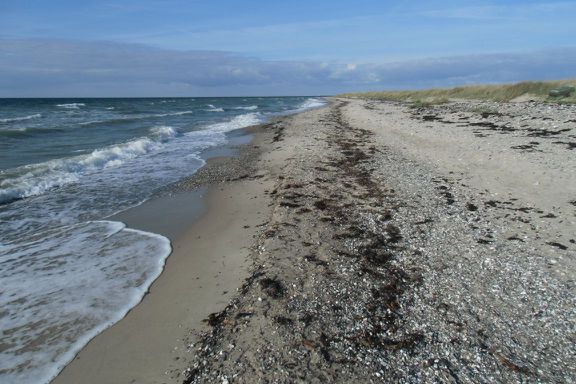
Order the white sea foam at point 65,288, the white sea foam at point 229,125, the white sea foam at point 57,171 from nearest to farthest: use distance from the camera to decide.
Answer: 1. the white sea foam at point 65,288
2. the white sea foam at point 57,171
3. the white sea foam at point 229,125

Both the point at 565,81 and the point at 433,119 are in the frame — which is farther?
the point at 565,81

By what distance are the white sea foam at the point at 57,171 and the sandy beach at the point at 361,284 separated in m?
4.30

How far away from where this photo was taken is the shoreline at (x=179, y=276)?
4184mm

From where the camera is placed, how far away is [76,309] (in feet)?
17.2

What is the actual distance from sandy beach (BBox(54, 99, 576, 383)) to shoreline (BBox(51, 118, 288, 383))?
1.0 inches

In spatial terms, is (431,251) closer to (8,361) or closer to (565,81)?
(8,361)

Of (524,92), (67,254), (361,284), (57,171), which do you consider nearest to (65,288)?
(67,254)

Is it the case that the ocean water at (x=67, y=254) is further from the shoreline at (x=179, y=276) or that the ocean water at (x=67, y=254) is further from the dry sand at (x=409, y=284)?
the dry sand at (x=409, y=284)

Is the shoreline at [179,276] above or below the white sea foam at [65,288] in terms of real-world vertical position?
below

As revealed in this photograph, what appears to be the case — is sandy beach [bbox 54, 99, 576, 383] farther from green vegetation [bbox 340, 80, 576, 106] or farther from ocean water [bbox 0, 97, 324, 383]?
green vegetation [bbox 340, 80, 576, 106]

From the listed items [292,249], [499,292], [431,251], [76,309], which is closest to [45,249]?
[76,309]

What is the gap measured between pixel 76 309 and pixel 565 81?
41.7 m

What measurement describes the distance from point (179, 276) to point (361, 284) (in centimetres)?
292

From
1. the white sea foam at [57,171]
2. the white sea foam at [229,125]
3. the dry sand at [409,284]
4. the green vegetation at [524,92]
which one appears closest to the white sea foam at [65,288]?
the dry sand at [409,284]
